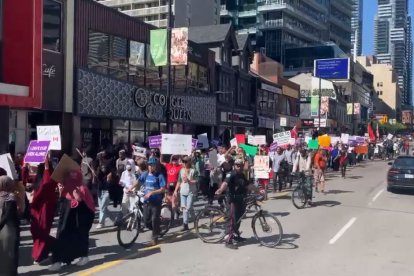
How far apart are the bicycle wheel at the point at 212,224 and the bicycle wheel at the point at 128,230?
1225 millimetres

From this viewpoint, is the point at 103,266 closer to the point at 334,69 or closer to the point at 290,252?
the point at 290,252

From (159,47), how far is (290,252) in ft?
39.5

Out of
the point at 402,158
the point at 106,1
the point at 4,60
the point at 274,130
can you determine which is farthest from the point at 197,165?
the point at 106,1

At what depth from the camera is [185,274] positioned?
782 cm

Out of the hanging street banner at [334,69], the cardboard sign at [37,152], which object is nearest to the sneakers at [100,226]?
the cardboard sign at [37,152]

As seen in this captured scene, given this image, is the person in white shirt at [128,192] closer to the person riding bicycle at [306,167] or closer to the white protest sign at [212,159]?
the white protest sign at [212,159]

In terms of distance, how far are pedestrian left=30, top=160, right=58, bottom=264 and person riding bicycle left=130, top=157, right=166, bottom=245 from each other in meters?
2.11

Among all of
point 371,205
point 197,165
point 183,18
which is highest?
point 183,18

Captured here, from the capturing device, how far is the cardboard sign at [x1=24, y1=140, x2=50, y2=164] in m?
10.9

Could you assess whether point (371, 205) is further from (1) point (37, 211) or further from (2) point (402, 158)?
(1) point (37, 211)

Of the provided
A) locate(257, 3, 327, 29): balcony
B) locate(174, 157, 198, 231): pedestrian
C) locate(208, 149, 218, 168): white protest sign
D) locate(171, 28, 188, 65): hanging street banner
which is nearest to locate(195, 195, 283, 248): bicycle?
locate(174, 157, 198, 231): pedestrian

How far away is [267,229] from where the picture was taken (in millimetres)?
10039

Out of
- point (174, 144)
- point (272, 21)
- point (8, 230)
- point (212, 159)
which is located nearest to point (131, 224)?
point (8, 230)

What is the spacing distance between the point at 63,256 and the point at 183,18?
86.2 meters
